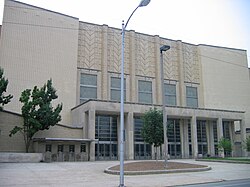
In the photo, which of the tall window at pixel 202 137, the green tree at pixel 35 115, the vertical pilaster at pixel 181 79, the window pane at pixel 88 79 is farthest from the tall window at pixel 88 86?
the tall window at pixel 202 137

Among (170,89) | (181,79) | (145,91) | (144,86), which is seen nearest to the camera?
(145,91)

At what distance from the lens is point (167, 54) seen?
191ft

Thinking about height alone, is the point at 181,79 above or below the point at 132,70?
below

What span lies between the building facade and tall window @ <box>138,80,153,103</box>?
19 centimetres

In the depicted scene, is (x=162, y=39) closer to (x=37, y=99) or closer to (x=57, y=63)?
(x=57, y=63)

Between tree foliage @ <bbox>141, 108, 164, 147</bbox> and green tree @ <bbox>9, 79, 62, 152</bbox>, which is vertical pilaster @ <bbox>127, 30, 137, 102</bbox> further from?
tree foliage @ <bbox>141, 108, 164, 147</bbox>

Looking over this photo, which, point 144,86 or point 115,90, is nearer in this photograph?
point 115,90

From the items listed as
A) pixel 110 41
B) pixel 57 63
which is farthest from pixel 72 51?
pixel 110 41

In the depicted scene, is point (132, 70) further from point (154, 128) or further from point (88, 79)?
point (154, 128)

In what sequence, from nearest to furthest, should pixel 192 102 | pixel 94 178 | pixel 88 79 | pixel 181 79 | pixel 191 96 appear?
pixel 94 178 < pixel 88 79 < pixel 181 79 < pixel 192 102 < pixel 191 96

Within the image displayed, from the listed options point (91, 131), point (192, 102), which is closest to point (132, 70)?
point (192, 102)

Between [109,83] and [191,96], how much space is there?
1795 cm

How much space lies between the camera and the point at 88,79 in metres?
50.0

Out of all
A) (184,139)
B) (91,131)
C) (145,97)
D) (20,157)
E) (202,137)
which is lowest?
(20,157)
